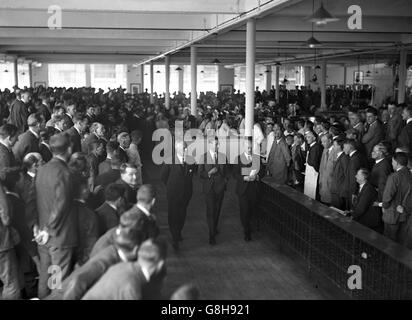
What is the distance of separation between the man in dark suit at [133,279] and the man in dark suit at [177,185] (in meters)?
4.48

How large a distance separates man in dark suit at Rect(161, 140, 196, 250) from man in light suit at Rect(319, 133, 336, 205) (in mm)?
2218

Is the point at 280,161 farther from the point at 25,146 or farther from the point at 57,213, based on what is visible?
the point at 57,213

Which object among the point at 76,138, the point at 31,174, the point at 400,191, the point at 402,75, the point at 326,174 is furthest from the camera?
the point at 402,75

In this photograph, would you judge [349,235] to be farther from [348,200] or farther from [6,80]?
[6,80]

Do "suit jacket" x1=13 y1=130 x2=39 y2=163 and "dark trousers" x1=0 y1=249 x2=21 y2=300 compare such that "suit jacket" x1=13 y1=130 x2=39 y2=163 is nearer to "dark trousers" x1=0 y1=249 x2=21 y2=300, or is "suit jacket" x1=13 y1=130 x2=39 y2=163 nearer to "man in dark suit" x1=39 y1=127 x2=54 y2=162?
"man in dark suit" x1=39 y1=127 x2=54 y2=162

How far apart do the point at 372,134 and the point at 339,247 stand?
16.8 ft

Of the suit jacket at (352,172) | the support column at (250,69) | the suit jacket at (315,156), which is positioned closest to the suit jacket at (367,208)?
the suit jacket at (352,172)

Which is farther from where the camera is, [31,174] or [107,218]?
[31,174]

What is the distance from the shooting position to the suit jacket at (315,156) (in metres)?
9.69

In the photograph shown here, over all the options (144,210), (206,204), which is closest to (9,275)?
(144,210)

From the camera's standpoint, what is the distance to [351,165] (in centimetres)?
842

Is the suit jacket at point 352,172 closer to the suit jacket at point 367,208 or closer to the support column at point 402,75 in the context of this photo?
the suit jacket at point 367,208

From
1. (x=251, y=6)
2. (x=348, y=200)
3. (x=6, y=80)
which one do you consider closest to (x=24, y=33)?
(x=251, y=6)

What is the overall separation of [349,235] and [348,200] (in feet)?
8.85
